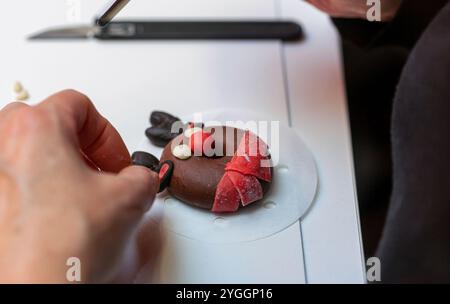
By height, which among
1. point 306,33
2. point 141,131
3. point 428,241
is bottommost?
point 428,241

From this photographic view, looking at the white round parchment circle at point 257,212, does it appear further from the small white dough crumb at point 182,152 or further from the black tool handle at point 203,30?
the black tool handle at point 203,30

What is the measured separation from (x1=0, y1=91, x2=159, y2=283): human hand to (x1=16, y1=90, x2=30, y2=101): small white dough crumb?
0.41 ft

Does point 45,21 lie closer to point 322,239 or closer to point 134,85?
point 134,85

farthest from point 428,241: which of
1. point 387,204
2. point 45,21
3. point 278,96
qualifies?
point 45,21

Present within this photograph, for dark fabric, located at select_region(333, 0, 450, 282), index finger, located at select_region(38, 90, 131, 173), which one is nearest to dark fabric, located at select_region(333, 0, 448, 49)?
dark fabric, located at select_region(333, 0, 450, 282)

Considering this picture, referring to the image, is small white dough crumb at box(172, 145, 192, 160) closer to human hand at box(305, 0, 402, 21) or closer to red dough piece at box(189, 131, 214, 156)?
red dough piece at box(189, 131, 214, 156)

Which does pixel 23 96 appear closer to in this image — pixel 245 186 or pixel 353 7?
pixel 245 186

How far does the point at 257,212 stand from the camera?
505 millimetres

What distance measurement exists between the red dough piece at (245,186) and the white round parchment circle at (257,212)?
0.02m

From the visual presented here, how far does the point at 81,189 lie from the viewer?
0.39 metres

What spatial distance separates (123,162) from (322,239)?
18 centimetres

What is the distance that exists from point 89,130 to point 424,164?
32cm

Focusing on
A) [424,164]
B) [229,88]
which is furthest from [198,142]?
[424,164]

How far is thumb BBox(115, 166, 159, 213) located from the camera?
0.40 m
